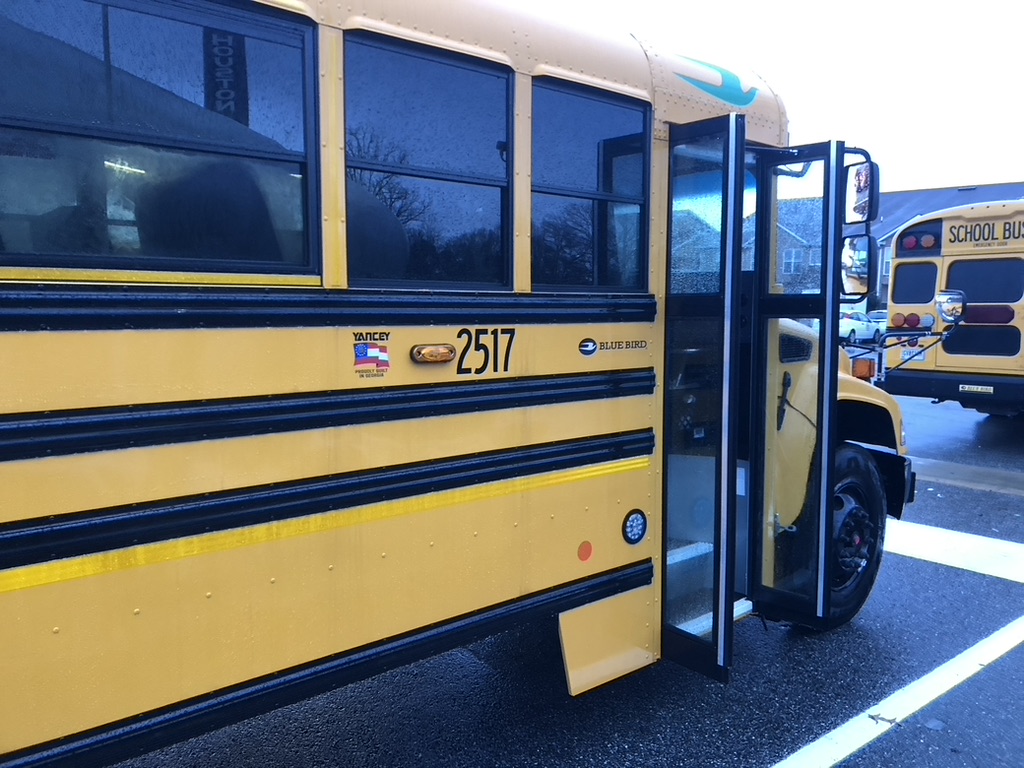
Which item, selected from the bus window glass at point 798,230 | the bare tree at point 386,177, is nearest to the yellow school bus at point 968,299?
the bus window glass at point 798,230

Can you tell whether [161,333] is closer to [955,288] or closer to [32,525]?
[32,525]

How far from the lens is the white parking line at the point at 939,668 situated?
9.10 feet

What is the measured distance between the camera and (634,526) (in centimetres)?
284

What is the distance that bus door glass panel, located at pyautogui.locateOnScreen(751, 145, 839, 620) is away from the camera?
3.10 meters

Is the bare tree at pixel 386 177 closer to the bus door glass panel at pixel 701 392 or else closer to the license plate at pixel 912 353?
the bus door glass panel at pixel 701 392

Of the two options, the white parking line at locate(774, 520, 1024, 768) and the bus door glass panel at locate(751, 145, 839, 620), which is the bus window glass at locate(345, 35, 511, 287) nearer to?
the bus door glass panel at locate(751, 145, 839, 620)

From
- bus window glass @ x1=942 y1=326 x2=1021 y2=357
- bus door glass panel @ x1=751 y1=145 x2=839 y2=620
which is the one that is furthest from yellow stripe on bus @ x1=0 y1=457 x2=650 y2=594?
bus window glass @ x1=942 y1=326 x2=1021 y2=357

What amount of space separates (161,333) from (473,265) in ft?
2.99

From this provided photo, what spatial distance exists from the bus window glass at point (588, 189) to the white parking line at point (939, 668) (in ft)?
5.75

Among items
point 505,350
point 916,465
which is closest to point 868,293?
point 505,350

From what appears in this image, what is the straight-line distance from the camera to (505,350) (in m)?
2.41

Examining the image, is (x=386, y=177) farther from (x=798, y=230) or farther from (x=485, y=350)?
(x=798, y=230)

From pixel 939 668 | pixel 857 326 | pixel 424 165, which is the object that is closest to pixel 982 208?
pixel 939 668

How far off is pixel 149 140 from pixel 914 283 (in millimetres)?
8659
